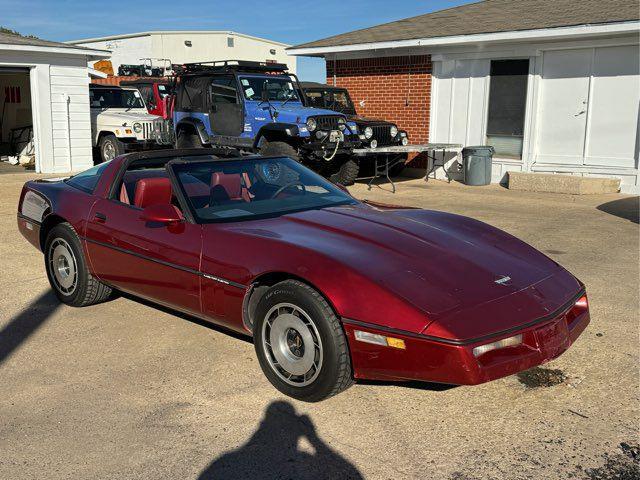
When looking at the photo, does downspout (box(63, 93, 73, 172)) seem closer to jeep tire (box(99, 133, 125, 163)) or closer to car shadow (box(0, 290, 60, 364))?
jeep tire (box(99, 133, 125, 163))

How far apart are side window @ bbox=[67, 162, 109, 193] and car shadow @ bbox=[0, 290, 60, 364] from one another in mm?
1039

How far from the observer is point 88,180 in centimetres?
550

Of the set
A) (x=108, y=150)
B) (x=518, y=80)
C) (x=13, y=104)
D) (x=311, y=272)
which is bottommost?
(x=108, y=150)

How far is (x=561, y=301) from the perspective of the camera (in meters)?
3.71

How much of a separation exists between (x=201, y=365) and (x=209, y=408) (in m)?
0.63

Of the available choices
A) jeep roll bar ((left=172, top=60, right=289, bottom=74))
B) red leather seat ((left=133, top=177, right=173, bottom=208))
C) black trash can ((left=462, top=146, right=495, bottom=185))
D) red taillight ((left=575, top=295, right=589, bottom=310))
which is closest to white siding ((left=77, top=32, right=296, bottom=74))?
jeep roll bar ((left=172, top=60, right=289, bottom=74))

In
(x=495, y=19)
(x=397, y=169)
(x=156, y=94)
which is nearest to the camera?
(x=495, y=19)

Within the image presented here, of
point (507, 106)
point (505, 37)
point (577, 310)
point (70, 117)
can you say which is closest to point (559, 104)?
point (507, 106)

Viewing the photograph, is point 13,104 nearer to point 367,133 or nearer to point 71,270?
point 367,133

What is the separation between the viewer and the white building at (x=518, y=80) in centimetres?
1264

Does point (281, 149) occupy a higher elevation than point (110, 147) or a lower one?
higher

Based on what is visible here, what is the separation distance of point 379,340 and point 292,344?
627mm

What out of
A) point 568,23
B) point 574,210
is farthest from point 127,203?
point 568,23

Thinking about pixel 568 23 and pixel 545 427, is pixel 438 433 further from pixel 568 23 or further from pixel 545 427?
pixel 568 23
